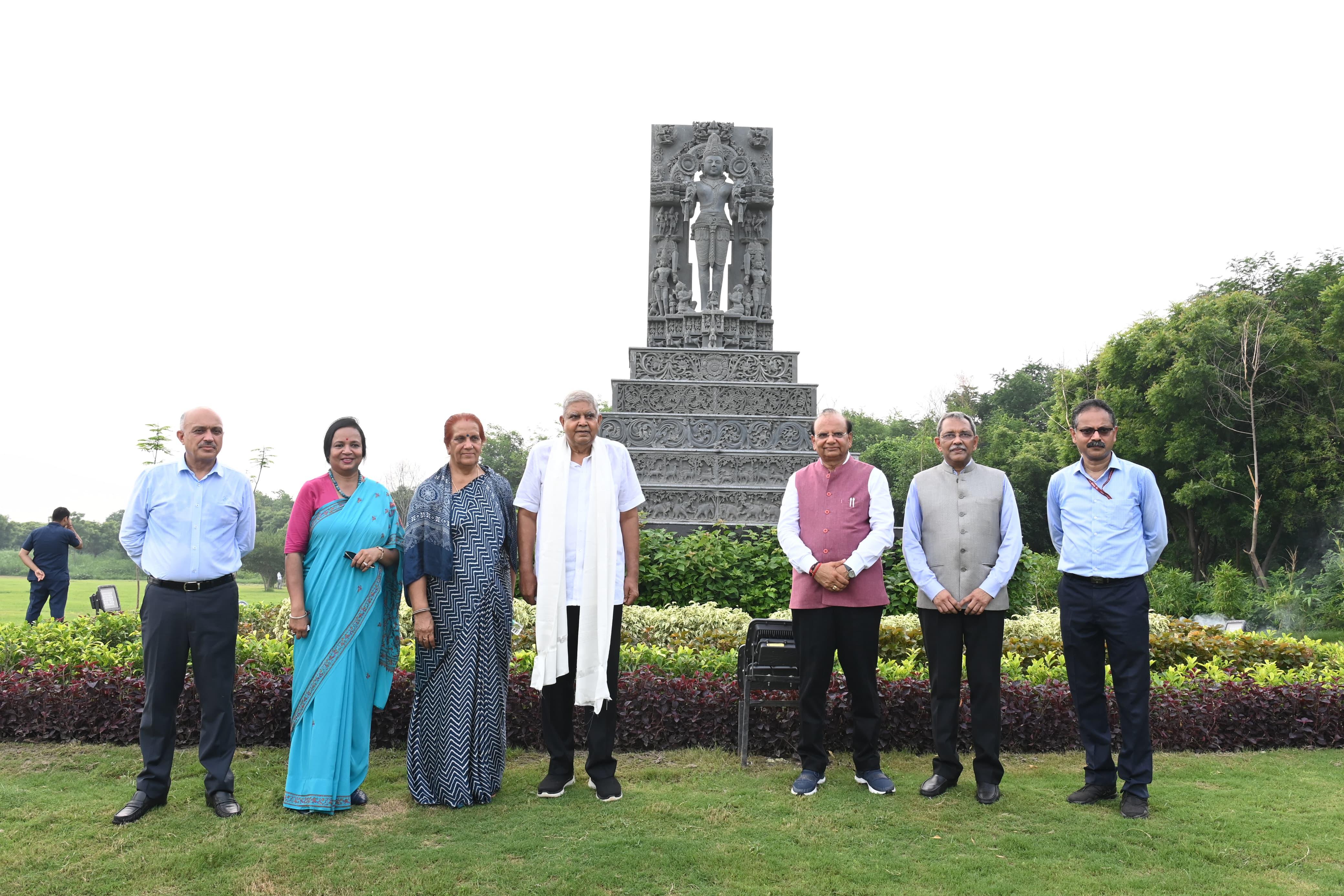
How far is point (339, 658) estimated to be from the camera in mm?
3631

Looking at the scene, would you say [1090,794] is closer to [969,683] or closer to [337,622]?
[969,683]

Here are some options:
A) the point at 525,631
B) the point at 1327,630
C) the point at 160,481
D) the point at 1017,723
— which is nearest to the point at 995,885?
the point at 1017,723

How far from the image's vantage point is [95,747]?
458 centimetres

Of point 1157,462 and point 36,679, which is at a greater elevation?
point 1157,462

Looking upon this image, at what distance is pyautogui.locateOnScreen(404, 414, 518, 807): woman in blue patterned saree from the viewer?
3.68 meters

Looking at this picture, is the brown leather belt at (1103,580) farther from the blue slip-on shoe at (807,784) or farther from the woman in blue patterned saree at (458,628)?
the woman in blue patterned saree at (458,628)

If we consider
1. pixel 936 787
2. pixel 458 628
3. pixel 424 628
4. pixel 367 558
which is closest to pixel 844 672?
pixel 936 787

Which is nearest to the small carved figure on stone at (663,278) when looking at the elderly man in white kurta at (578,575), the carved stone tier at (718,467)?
the carved stone tier at (718,467)

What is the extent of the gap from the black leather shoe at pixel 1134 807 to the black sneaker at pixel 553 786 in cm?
237

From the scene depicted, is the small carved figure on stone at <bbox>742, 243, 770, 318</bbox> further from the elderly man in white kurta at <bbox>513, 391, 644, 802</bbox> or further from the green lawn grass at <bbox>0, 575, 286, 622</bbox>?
the elderly man in white kurta at <bbox>513, 391, 644, 802</bbox>

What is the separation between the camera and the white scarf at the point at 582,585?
3719mm

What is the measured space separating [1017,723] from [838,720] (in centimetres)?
101

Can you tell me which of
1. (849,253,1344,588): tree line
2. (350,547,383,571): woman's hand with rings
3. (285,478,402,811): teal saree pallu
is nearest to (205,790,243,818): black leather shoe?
(285,478,402,811): teal saree pallu

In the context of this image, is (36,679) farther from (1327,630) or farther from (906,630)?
(1327,630)
